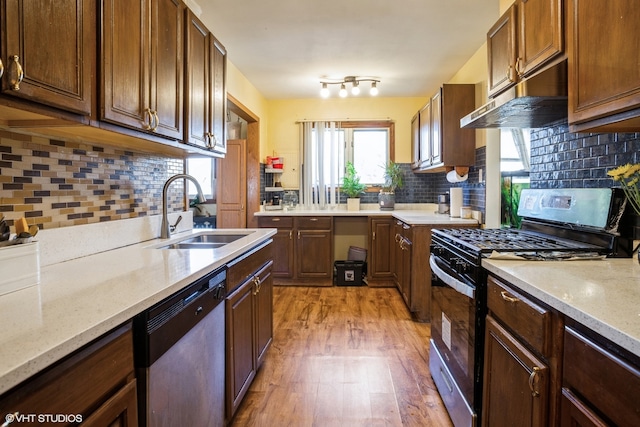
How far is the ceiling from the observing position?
2506 millimetres

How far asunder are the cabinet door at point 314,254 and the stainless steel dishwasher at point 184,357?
267 cm

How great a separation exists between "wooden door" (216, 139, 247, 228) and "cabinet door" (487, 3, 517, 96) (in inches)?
118

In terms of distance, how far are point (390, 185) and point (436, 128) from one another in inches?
51.9

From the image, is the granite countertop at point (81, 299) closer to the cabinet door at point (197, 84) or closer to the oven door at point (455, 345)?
the cabinet door at point (197, 84)

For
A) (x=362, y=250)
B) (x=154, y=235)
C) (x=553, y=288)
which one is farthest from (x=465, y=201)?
(x=154, y=235)

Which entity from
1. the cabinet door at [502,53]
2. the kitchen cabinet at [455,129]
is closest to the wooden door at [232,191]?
the kitchen cabinet at [455,129]

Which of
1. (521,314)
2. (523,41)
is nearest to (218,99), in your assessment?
(523,41)

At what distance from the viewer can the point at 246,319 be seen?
1.83 metres

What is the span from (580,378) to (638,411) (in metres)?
0.19

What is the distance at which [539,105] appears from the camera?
1649 millimetres

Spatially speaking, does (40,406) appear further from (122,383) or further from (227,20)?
(227,20)

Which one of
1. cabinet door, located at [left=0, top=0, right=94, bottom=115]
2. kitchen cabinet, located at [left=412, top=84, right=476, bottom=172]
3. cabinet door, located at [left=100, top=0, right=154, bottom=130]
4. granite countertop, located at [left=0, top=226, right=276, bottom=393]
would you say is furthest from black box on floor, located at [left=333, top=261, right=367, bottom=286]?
cabinet door, located at [left=0, top=0, right=94, bottom=115]

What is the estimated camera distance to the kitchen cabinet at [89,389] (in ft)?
2.00

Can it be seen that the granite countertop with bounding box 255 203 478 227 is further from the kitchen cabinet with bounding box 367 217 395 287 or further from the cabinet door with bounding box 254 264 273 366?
the cabinet door with bounding box 254 264 273 366
